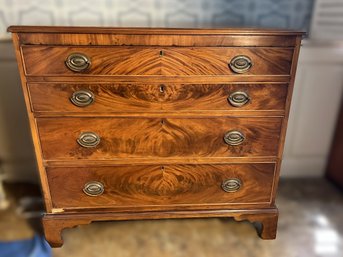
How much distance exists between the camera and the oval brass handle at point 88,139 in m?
1.22

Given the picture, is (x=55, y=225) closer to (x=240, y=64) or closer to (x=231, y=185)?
(x=231, y=185)

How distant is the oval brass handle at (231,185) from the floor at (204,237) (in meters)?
0.30

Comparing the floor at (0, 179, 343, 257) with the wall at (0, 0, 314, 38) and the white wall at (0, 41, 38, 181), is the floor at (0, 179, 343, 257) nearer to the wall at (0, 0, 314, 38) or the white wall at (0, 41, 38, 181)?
the white wall at (0, 41, 38, 181)

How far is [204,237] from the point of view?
1491 millimetres

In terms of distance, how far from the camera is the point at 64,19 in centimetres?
159

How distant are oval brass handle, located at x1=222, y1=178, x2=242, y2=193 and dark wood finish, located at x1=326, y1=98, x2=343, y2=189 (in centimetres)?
93

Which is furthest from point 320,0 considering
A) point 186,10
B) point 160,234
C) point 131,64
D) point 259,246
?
point 160,234

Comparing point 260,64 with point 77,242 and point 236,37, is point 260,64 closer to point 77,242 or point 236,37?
point 236,37

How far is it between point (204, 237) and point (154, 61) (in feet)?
2.98

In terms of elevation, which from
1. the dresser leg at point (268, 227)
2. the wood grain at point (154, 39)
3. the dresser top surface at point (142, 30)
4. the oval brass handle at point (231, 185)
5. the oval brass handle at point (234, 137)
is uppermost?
the dresser top surface at point (142, 30)

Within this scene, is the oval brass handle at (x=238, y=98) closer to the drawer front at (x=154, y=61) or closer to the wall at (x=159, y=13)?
the drawer front at (x=154, y=61)

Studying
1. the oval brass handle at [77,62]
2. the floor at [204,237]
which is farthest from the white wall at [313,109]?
the oval brass handle at [77,62]

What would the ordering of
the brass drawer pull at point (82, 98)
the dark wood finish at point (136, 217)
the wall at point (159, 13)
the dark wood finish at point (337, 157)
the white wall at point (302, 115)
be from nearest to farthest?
the brass drawer pull at point (82, 98), the dark wood finish at point (136, 217), the wall at point (159, 13), the white wall at point (302, 115), the dark wood finish at point (337, 157)

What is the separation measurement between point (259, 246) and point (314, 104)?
959mm
